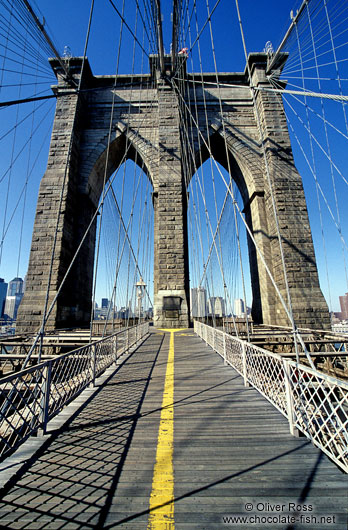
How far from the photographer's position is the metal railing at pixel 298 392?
6.97ft

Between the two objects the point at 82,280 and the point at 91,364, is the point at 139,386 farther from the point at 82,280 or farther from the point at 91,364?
the point at 82,280

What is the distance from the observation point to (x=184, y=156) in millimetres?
15391

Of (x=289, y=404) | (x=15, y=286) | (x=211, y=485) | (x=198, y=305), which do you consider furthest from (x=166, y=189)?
(x=15, y=286)

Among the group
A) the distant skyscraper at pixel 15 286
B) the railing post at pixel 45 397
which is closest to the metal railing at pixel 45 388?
the railing post at pixel 45 397

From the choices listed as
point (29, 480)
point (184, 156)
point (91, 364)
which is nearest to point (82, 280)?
point (184, 156)

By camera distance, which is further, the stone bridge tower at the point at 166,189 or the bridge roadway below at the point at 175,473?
the stone bridge tower at the point at 166,189

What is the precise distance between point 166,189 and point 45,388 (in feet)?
42.9

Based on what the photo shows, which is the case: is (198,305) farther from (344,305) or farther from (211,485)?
(344,305)

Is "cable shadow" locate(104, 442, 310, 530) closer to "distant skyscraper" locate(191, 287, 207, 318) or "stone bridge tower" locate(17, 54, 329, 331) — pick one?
"distant skyscraper" locate(191, 287, 207, 318)

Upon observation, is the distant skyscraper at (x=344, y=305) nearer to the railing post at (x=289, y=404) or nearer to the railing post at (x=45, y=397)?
the railing post at (x=289, y=404)

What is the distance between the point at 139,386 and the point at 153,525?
277cm

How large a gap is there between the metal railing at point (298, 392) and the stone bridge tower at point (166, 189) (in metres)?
7.79

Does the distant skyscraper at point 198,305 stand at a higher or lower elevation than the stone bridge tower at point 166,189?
lower

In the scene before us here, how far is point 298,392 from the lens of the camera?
10.0ft
